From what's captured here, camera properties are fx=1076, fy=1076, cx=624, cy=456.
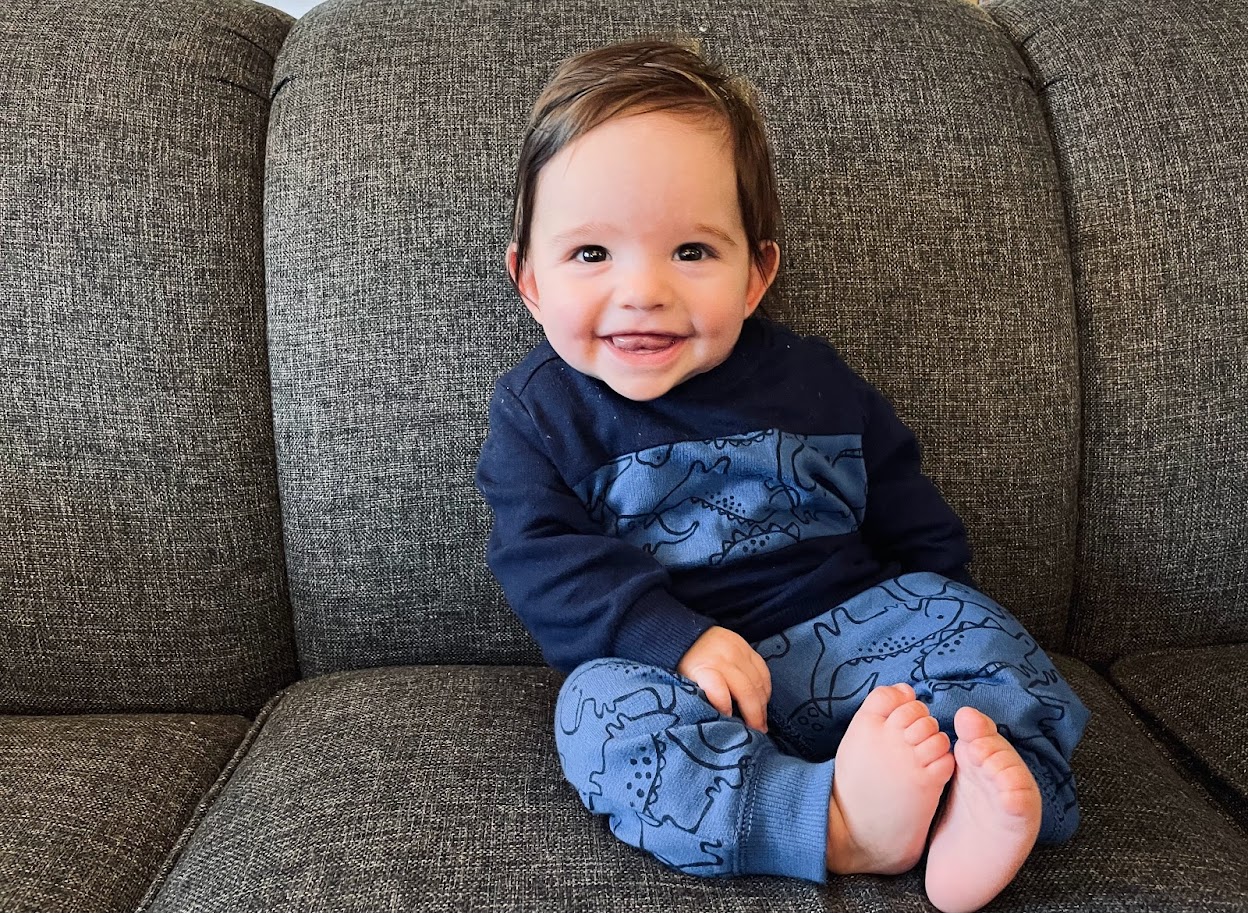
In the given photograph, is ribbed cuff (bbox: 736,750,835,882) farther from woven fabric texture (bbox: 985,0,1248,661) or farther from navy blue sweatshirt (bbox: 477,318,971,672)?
woven fabric texture (bbox: 985,0,1248,661)

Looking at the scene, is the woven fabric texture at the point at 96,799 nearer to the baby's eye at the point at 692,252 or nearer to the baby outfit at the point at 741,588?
the baby outfit at the point at 741,588

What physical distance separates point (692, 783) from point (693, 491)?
31 centimetres

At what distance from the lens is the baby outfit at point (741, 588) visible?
82 cm

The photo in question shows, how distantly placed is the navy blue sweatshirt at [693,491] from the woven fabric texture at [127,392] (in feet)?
1.06

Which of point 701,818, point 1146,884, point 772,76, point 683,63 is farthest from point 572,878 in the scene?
point 772,76

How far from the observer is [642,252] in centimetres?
95

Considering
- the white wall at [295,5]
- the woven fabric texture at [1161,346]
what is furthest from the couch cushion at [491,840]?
the white wall at [295,5]

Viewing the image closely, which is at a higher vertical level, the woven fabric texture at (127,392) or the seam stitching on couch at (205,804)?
the woven fabric texture at (127,392)

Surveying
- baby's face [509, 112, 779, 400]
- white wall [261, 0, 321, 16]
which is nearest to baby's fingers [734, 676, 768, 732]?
baby's face [509, 112, 779, 400]

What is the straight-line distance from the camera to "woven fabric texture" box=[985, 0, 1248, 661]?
4.05 feet

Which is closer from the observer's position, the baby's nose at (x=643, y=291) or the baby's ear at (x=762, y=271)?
the baby's nose at (x=643, y=291)

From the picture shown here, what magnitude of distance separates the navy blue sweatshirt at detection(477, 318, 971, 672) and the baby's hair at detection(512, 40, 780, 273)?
139 millimetres

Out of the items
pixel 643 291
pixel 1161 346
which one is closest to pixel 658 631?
pixel 643 291

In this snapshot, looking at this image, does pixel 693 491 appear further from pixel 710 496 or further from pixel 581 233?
pixel 581 233
